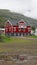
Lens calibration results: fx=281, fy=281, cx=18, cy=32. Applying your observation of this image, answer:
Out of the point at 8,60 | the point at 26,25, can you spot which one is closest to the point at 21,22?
the point at 26,25

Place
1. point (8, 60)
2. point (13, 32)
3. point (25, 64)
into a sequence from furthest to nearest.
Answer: point (13, 32) → point (8, 60) → point (25, 64)

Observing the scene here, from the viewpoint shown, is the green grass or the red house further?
the red house

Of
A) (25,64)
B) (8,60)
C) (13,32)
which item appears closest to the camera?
(25,64)

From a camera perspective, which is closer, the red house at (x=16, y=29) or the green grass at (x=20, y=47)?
the green grass at (x=20, y=47)

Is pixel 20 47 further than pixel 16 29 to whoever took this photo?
No

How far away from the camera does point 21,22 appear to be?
87.2 m

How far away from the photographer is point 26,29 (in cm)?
8756

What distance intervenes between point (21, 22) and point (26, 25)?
190cm

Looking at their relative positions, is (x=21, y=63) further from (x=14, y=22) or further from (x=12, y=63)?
(x=14, y=22)

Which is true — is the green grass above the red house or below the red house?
above

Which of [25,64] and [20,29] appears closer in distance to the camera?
[25,64]

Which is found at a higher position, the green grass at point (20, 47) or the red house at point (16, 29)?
the green grass at point (20, 47)

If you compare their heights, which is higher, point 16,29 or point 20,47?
Result: point 20,47

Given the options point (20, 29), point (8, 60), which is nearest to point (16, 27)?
point (20, 29)
